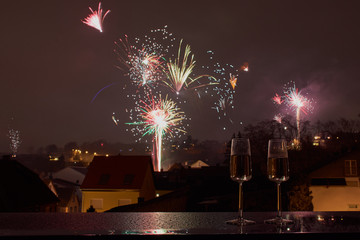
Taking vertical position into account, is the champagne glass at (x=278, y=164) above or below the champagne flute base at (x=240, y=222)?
above

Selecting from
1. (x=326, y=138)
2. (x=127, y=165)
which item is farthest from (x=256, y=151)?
(x=127, y=165)

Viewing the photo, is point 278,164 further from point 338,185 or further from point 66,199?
point 66,199

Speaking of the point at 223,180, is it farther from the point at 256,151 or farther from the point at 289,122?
the point at 289,122

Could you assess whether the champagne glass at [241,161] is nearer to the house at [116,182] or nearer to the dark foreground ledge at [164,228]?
the dark foreground ledge at [164,228]

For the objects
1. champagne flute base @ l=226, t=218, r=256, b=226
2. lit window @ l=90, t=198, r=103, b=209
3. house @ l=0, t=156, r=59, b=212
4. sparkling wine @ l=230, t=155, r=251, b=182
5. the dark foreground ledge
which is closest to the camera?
the dark foreground ledge

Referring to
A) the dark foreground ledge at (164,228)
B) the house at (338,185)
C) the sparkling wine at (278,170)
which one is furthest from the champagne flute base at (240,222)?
the house at (338,185)

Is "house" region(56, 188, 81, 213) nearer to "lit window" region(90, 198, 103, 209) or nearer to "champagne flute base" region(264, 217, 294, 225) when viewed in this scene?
"lit window" region(90, 198, 103, 209)

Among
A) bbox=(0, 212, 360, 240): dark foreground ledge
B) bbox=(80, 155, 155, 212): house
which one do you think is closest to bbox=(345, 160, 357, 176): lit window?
bbox=(80, 155, 155, 212): house
